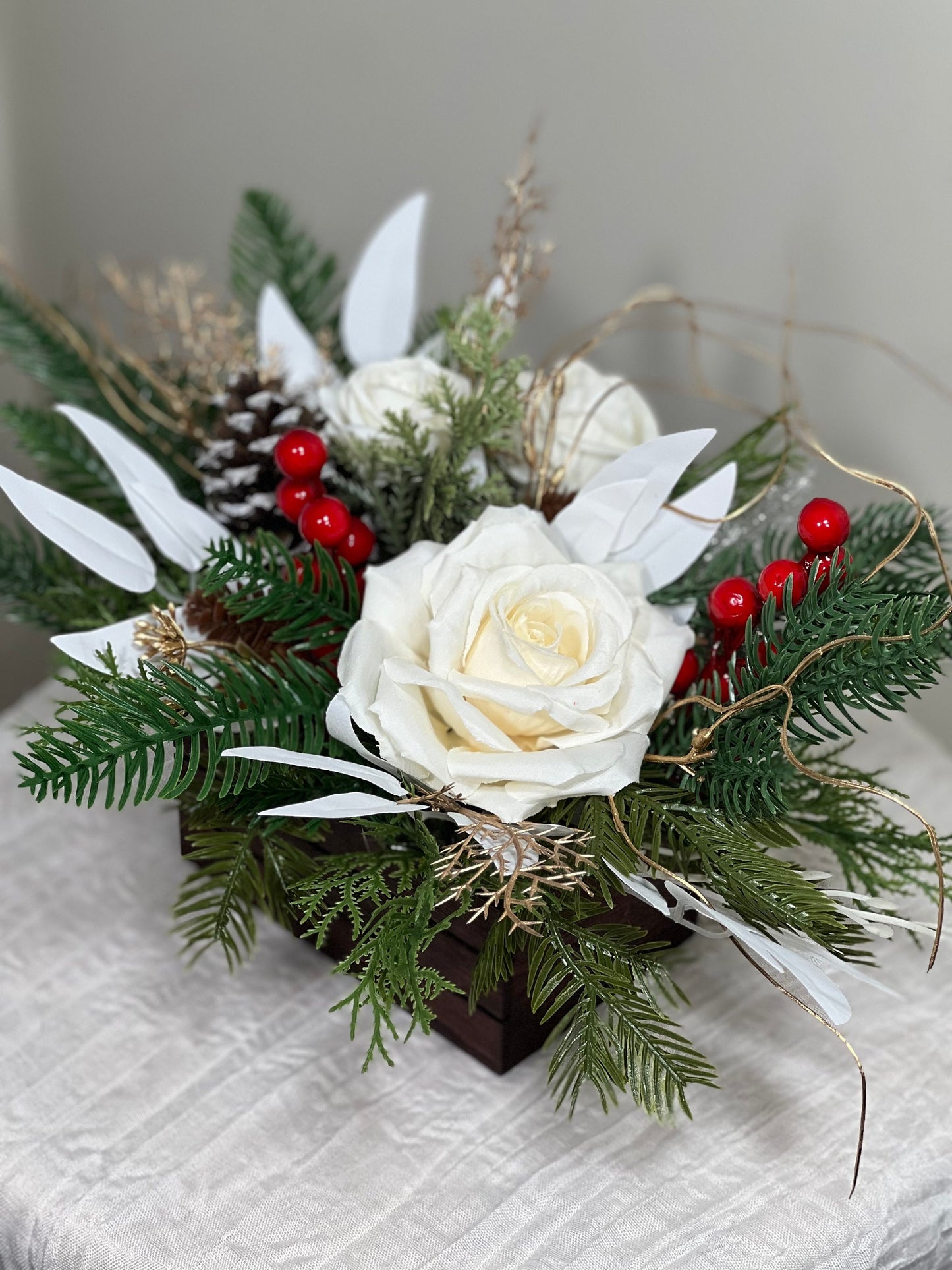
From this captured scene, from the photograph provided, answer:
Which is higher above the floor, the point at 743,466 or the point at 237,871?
the point at 743,466

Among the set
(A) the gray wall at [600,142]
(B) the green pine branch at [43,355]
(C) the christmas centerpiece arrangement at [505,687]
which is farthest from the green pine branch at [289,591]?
(A) the gray wall at [600,142]

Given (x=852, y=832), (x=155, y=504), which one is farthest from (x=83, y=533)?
(x=852, y=832)

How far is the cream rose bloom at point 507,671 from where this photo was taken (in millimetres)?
427

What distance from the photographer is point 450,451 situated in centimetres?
55

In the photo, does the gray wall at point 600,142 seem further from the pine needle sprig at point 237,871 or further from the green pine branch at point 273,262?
the pine needle sprig at point 237,871

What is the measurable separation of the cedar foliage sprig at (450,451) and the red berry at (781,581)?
139 millimetres

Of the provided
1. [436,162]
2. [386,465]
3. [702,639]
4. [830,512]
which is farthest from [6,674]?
[830,512]

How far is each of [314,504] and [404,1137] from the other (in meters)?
0.27

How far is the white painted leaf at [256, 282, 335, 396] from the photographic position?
2.29 feet

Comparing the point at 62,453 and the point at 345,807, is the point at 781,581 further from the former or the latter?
the point at 62,453

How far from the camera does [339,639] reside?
0.50 meters

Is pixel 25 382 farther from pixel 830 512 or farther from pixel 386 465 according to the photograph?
pixel 830 512

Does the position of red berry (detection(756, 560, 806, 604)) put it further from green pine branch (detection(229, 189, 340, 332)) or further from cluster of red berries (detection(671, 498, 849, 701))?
green pine branch (detection(229, 189, 340, 332))

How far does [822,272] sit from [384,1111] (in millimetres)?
577
